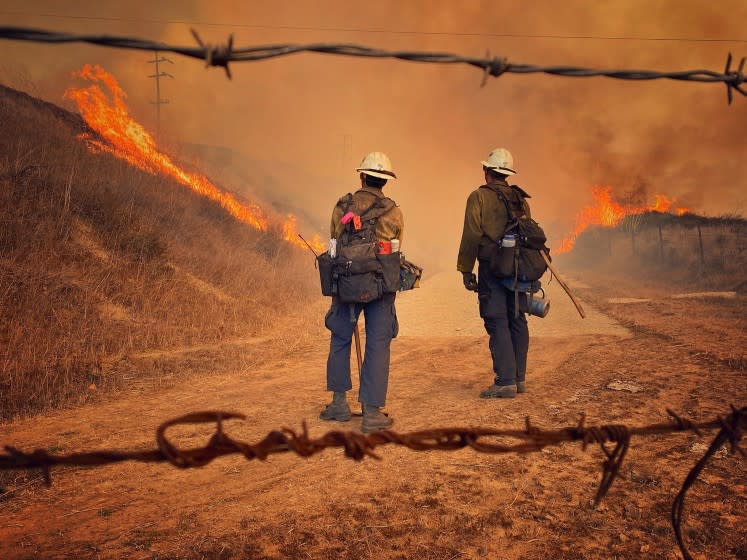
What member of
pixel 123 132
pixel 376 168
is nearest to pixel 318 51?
pixel 376 168

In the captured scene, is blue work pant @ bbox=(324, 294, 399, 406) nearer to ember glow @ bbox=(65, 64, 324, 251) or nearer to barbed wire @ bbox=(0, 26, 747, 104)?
barbed wire @ bbox=(0, 26, 747, 104)

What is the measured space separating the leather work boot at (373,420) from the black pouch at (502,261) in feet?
6.50

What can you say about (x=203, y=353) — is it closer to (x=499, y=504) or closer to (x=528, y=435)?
(x=499, y=504)

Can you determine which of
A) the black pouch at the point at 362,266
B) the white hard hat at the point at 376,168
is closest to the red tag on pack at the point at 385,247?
the black pouch at the point at 362,266

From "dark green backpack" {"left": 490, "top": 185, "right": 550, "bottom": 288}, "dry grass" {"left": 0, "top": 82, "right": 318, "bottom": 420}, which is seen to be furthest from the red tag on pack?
"dry grass" {"left": 0, "top": 82, "right": 318, "bottom": 420}

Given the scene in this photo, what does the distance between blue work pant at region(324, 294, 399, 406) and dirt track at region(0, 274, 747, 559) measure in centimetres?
42

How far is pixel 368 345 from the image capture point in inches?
193

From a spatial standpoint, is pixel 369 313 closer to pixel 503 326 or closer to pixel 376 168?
pixel 376 168

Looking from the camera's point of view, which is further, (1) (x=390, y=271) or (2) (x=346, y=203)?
(2) (x=346, y=203)

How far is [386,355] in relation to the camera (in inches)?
194

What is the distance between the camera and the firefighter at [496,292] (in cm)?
577

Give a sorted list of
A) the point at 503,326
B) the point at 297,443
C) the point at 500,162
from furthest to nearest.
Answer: the point at 500,162, the point at 503,326, the point at 297,443

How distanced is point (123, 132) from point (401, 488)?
19.1 m

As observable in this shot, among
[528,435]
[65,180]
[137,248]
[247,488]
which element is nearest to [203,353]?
[137,248]
